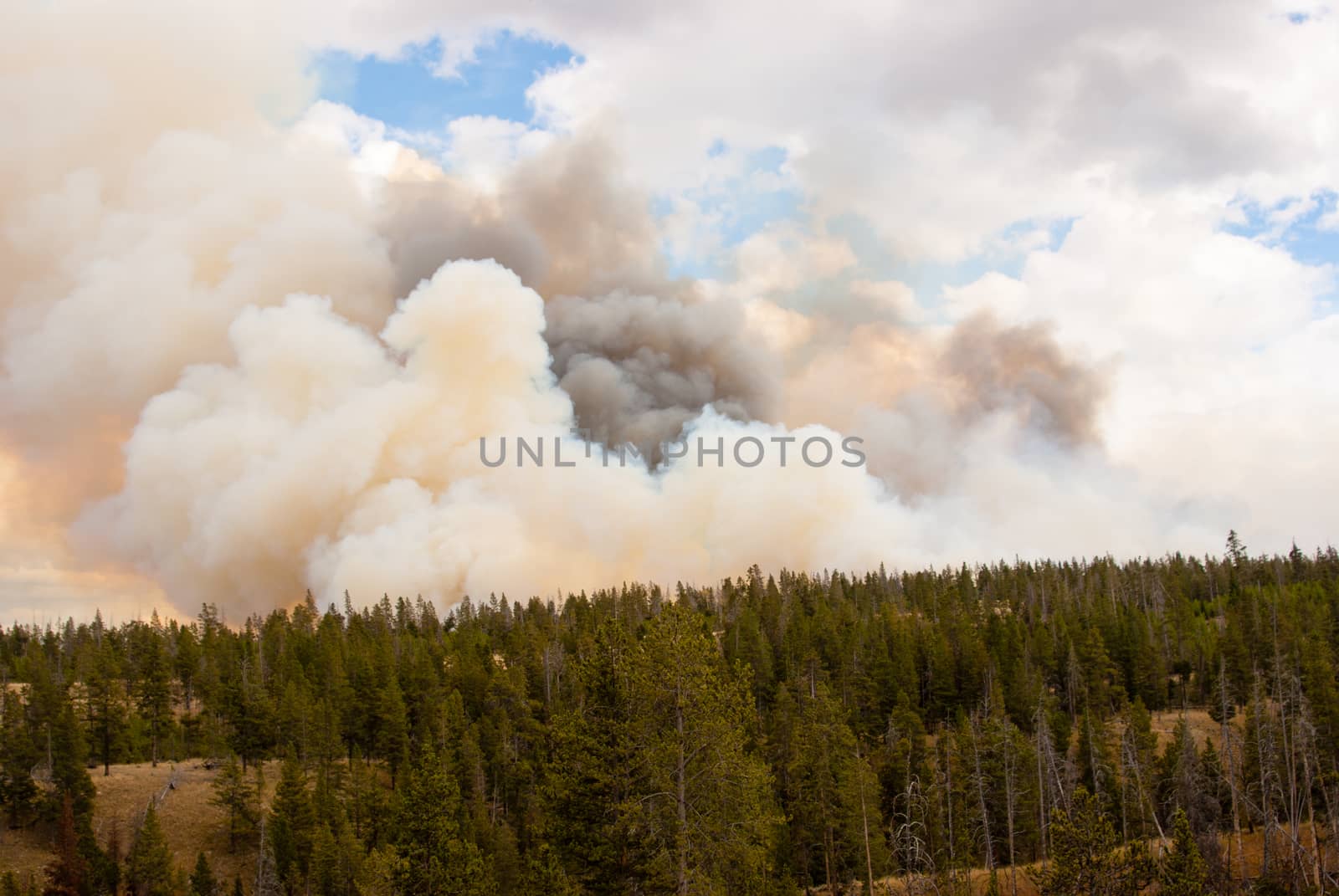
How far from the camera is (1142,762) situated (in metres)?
69.7

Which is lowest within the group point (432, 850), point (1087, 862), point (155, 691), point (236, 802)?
point (236, 802)

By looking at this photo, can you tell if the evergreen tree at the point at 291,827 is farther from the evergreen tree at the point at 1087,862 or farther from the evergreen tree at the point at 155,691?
the evergreen tree at the point at 1087,862

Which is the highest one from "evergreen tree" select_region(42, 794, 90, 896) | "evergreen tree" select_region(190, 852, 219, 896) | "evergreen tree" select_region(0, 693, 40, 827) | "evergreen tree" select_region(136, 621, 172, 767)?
"evergreen tree" select_region(136, 621, 172, 767)

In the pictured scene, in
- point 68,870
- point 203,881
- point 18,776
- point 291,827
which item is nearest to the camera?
point 68,870

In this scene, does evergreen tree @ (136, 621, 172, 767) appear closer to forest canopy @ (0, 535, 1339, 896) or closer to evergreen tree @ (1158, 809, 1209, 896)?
forest canopy @ (0, 535, 1339, 896)

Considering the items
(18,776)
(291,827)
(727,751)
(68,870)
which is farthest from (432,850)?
(18,776)

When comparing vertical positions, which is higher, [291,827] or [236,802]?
[236,802]

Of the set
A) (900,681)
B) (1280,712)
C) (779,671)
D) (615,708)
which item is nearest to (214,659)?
(779,671)

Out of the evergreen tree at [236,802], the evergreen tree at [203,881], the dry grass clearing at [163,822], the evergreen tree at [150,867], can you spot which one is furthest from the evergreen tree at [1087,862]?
the evergreen tree at [236,802]

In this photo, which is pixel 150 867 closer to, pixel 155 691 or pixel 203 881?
pixel 203 881

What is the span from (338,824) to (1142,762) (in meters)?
59.1

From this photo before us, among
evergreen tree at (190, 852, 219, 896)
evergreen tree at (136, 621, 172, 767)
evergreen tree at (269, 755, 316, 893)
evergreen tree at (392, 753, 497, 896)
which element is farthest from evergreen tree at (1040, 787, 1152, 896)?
evergreen tree at (136, 621, 172, 767)

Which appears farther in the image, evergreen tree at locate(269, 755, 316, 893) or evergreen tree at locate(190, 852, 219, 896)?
evergreen tree at locate(269, 755, 316, 893)

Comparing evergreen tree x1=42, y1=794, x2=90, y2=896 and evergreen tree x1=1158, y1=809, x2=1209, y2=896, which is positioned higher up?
evergreen tree x1=1158, y1=809, x2=1209, y2=896
